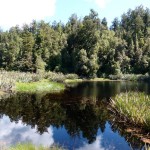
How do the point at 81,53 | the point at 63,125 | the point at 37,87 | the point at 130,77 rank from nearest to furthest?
the point at 63,125 → the point at 37,87 → the point at 130,77 → the point at 81,53

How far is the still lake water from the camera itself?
2000 centimetres

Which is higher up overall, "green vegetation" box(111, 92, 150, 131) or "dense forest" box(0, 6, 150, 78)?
"dense forest" box(0, 6, 150, 78)

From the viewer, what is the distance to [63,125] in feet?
83.8

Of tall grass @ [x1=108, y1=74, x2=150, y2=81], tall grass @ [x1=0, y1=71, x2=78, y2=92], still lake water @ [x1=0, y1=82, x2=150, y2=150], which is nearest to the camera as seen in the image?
still lake water @ [x1=0, y1=82, x2=150, y2=150]

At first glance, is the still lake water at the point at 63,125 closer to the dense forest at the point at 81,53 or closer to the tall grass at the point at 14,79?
the tall grass at the point at 14,79

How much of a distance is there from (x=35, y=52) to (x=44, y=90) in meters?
41.8

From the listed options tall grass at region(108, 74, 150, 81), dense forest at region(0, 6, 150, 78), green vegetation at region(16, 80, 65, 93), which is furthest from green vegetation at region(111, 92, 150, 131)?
tall grass at region(108, 74, 150, 81)

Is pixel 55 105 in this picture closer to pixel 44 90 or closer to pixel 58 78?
pixel 44 90

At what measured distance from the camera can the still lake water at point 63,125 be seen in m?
20.0

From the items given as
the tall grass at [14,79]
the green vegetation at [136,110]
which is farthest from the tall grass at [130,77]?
the green vegetation at [136,110]

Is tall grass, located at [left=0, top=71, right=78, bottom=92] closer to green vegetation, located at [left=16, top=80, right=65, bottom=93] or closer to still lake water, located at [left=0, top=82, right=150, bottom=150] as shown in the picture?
green vegetation, located at [left=16, top=80, right=65, bottom=93]

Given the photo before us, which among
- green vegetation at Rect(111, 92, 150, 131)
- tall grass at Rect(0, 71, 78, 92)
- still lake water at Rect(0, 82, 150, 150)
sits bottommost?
still lake water at Rect(0, 82, 150, 150)

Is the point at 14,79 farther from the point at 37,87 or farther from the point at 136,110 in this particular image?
the point at 136,110

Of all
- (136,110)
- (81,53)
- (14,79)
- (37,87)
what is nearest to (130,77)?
(81,53)
